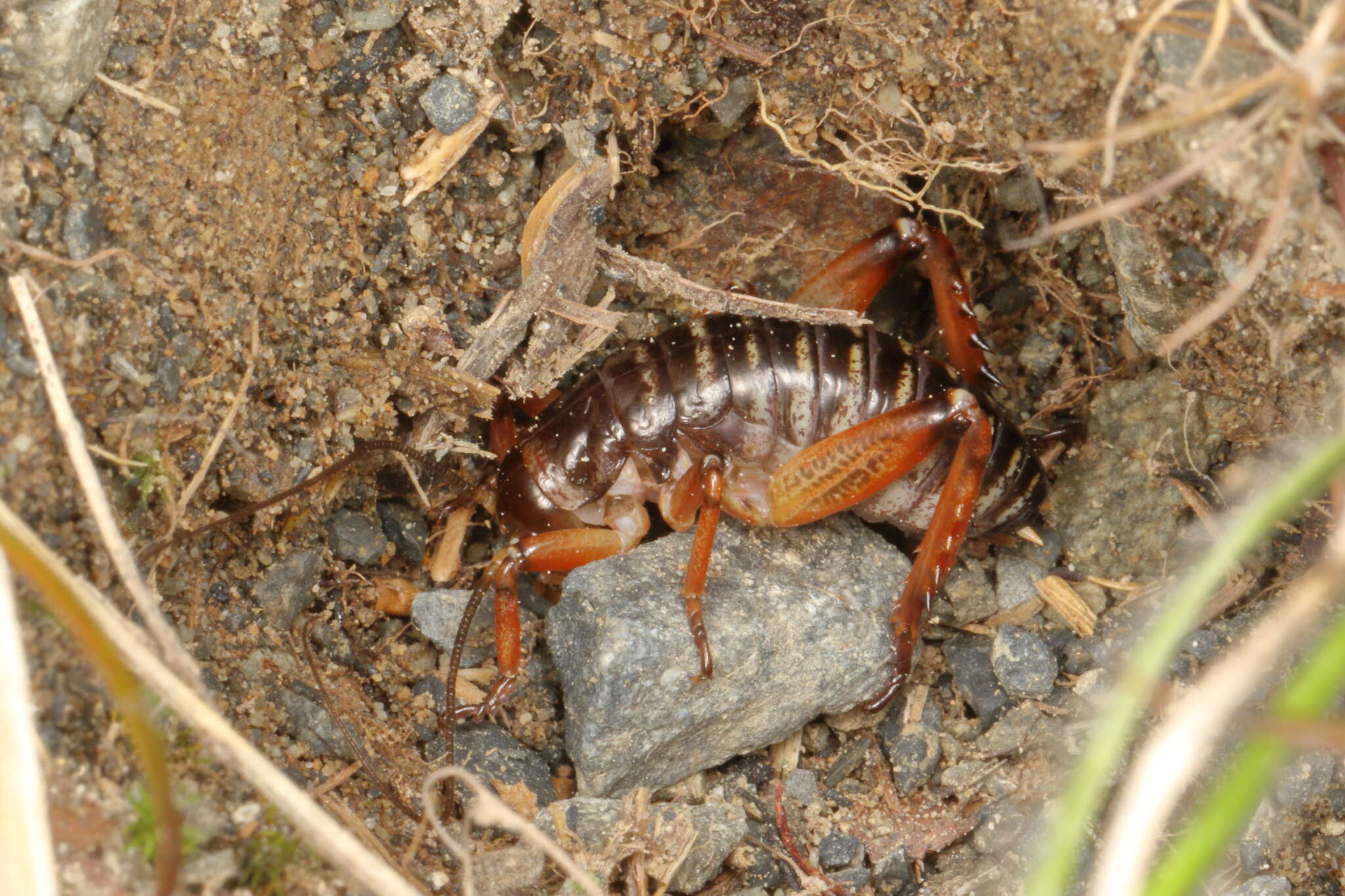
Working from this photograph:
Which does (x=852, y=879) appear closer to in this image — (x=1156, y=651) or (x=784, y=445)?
(x=784, y=445)

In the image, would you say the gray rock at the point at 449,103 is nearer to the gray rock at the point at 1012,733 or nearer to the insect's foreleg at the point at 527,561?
the insect's foreleg at the point at 527,561

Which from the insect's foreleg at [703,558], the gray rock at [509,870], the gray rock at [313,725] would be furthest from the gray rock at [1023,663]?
the gray rock at [313,725]

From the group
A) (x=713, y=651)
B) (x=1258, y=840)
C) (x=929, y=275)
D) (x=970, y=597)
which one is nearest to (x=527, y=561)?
(x=713, y=651)

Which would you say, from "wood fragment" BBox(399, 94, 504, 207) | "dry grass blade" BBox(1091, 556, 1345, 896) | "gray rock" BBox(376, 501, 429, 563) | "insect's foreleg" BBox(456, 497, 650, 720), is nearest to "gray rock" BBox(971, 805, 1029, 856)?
"insect's foreleg" BBox(456, 497, 650, 720)

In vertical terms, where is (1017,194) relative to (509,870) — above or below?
above

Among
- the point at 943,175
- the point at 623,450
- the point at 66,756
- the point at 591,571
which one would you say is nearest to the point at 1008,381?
the point at 943,175

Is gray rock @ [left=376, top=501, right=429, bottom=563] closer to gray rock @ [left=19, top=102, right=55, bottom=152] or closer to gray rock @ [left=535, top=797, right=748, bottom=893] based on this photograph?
gray rock @ [left=535, top=797, right=748, bottom=893]
